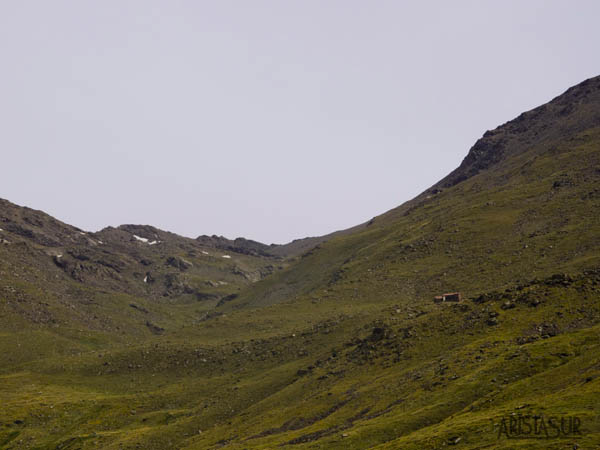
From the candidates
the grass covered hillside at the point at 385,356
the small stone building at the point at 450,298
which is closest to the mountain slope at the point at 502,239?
the grass covered hillside at the point at 385,356

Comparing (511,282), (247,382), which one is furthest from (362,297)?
(247,382)

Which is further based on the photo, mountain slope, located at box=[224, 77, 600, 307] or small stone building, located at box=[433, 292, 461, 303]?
mountain slope, located at box=[224, 77, 600, 307]

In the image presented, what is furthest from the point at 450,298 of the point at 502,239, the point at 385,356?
the point at 502,239

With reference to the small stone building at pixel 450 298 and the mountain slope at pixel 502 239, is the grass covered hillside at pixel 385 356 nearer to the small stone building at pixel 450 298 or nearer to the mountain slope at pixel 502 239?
the mountain slope at pixel 502 239

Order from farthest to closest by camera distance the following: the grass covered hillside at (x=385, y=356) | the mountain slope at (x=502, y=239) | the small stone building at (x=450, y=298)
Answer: the mountain slope at (x=502, y=239) → the small stone building at (x=450, y=298) → the grass covered hillside at (x=385, y=356)

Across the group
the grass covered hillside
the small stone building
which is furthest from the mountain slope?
the small stone building

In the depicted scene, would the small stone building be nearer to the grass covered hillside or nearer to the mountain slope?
the grass covered hillside

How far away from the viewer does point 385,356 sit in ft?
277

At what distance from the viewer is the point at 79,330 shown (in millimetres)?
188750

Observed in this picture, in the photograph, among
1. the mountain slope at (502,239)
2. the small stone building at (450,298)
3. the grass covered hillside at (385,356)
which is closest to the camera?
the grass covered hillside at (385,356)

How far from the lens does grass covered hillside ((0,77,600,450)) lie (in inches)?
2196

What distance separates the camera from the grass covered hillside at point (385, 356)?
55781 millimetres

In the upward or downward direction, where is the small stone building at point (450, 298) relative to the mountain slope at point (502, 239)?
downward

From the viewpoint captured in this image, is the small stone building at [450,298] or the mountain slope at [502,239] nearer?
the small stone building at [450,298]
